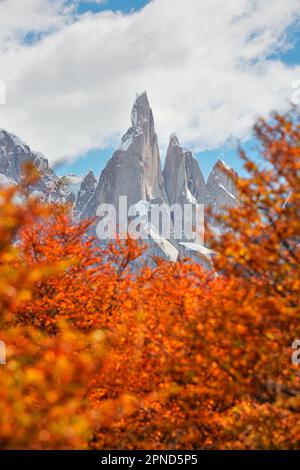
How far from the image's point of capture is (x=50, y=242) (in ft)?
81.9

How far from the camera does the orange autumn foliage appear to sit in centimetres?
694

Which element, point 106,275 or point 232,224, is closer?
point 232,224

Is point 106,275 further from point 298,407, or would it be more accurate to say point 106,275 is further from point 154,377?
point 298,407

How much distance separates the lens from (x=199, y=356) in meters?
12.0

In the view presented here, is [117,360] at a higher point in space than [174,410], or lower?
higher

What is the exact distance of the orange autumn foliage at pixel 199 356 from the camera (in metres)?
6.94

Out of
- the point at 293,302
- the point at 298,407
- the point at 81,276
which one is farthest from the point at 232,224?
the point at 81,276

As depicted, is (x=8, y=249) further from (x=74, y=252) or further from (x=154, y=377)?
(x=74, y=252)

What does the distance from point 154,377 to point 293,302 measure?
7173 mm

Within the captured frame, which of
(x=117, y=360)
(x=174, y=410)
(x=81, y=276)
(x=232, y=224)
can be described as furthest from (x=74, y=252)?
(x=232, y=224)
